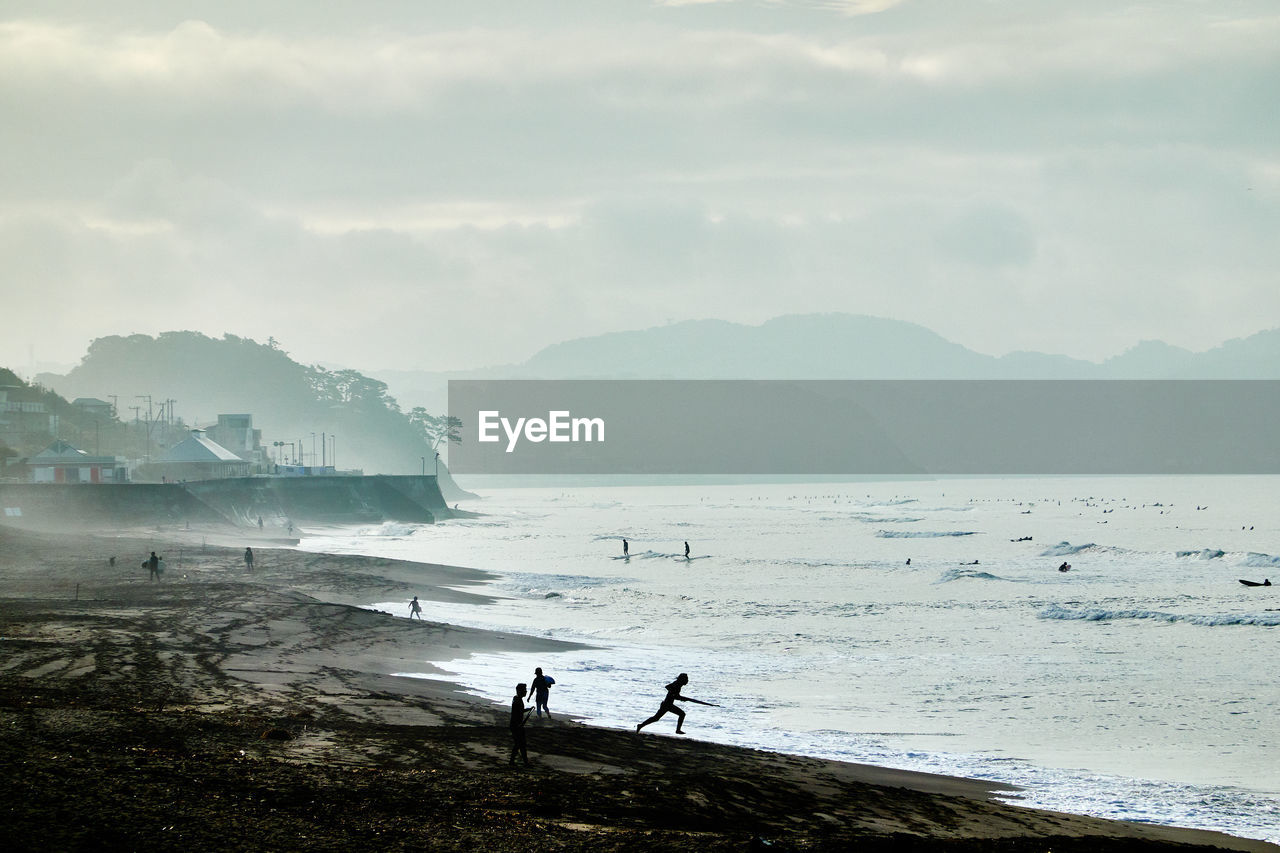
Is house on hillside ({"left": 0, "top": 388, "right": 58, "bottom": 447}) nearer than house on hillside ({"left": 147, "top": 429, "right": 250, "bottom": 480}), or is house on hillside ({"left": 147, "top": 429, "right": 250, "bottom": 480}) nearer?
house on hillside ({"left": 147, "top": 429, "right": 250, "bottom": 480})

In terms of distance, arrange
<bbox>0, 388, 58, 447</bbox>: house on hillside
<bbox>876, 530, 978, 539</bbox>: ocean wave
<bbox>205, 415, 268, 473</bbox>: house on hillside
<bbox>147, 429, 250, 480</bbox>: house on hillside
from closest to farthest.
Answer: <bbox>876, 530, 978, 539</bbox>: ocean wave
<bbox>147, 429, 250, 480</bbox>: house on hillside
<bbox>0, 388, 58, 447</bbox>: house on hillside
<bbox>205, 415, 268, 473</bbox>: house on hillside

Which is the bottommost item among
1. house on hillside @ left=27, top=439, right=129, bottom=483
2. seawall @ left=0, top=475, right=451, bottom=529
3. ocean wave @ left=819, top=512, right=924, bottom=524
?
ocean wave @ left=819, top=512, right=924, bottom=524

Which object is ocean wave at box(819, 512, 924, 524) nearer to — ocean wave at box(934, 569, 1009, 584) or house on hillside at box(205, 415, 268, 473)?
ocean wave at box(934, 569, 1009, 584)

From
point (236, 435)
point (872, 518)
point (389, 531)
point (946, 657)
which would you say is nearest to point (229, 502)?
point (389, 531)

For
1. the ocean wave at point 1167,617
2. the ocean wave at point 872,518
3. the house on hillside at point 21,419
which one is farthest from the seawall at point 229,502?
the ocean wave at point 1167,617

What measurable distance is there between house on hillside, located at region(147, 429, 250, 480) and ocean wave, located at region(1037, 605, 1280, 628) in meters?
86.1

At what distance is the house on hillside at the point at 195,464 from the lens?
106875 millimetres

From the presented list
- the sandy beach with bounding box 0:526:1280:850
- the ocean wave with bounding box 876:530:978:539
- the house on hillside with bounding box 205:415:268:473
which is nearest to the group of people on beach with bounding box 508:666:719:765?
the sandy beach with bounding box 0:526:1280:850

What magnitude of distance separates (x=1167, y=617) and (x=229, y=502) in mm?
77387

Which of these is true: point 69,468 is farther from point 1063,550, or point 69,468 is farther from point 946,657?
point 946,657

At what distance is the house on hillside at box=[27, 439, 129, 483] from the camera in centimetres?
9419

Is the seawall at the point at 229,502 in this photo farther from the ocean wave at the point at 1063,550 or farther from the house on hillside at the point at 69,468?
the ocean wave at the point at 1063,550

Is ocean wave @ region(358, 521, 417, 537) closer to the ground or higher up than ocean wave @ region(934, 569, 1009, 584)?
higher up

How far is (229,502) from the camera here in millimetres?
93562
